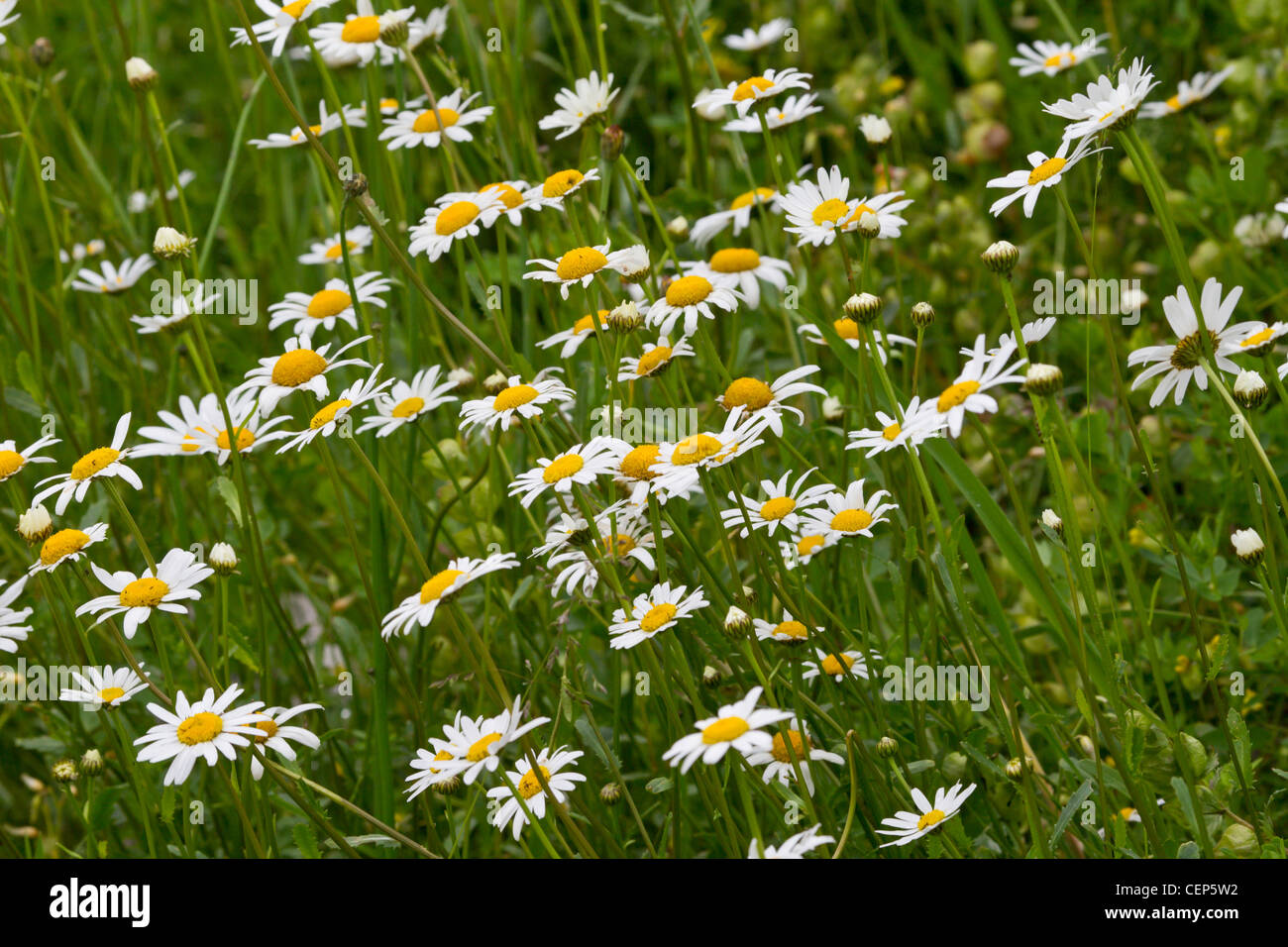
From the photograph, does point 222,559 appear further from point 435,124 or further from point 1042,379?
point 1042,379

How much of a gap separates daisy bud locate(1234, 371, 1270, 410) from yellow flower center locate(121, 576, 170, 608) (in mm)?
937

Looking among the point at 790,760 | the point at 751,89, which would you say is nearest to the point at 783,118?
the point at 751,89

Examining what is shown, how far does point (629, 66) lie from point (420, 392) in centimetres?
163

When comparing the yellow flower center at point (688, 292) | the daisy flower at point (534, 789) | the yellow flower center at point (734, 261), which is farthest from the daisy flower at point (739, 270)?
the daisy flower at point (534, 789)

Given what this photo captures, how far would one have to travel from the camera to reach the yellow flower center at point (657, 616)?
3.43 ft

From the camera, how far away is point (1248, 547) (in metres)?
1.08

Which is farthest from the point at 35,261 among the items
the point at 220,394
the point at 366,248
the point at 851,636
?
the point at 851,636

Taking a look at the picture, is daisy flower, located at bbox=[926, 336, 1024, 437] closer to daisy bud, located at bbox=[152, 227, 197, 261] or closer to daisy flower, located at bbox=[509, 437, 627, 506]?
daisy flower, located at bbox=[509, 437, 627, 506]

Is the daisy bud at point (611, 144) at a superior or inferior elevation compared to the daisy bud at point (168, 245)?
superior

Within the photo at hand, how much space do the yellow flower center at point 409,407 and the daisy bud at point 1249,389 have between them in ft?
2.55

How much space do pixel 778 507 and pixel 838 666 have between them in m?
0.16

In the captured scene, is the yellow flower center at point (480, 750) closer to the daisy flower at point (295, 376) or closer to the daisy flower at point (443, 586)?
the daisy flower at point (443, 586)

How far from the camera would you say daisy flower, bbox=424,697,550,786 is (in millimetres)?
995
